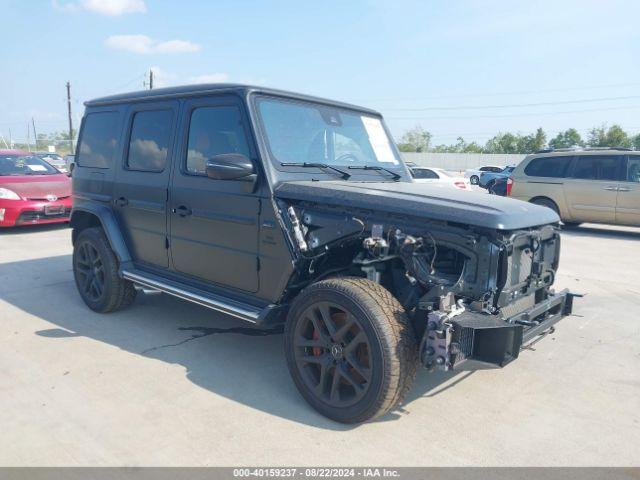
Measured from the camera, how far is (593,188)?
11.4m

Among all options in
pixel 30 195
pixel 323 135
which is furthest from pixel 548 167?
pixel 30 195

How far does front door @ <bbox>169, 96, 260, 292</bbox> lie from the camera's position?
151 inches

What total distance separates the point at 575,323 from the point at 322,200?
3.31m

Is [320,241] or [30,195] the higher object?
[320,241]

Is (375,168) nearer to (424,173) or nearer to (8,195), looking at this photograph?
(8,195)

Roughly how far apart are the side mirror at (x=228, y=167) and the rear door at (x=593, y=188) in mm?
10159

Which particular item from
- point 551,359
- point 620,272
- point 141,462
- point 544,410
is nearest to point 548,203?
point 620,272

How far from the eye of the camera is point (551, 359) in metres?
4.31

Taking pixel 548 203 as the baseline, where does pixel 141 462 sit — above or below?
below

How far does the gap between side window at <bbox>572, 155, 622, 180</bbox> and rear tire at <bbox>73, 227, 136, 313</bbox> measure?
33.5ft

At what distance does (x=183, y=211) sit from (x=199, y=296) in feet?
2.37

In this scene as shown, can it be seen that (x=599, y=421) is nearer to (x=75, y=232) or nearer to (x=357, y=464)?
(x=357, y=464)

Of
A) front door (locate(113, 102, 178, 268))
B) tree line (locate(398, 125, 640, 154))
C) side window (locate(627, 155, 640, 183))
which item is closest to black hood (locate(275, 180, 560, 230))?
front door (locate(113, 102, 178, 268))

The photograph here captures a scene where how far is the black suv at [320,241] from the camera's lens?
3.02m
